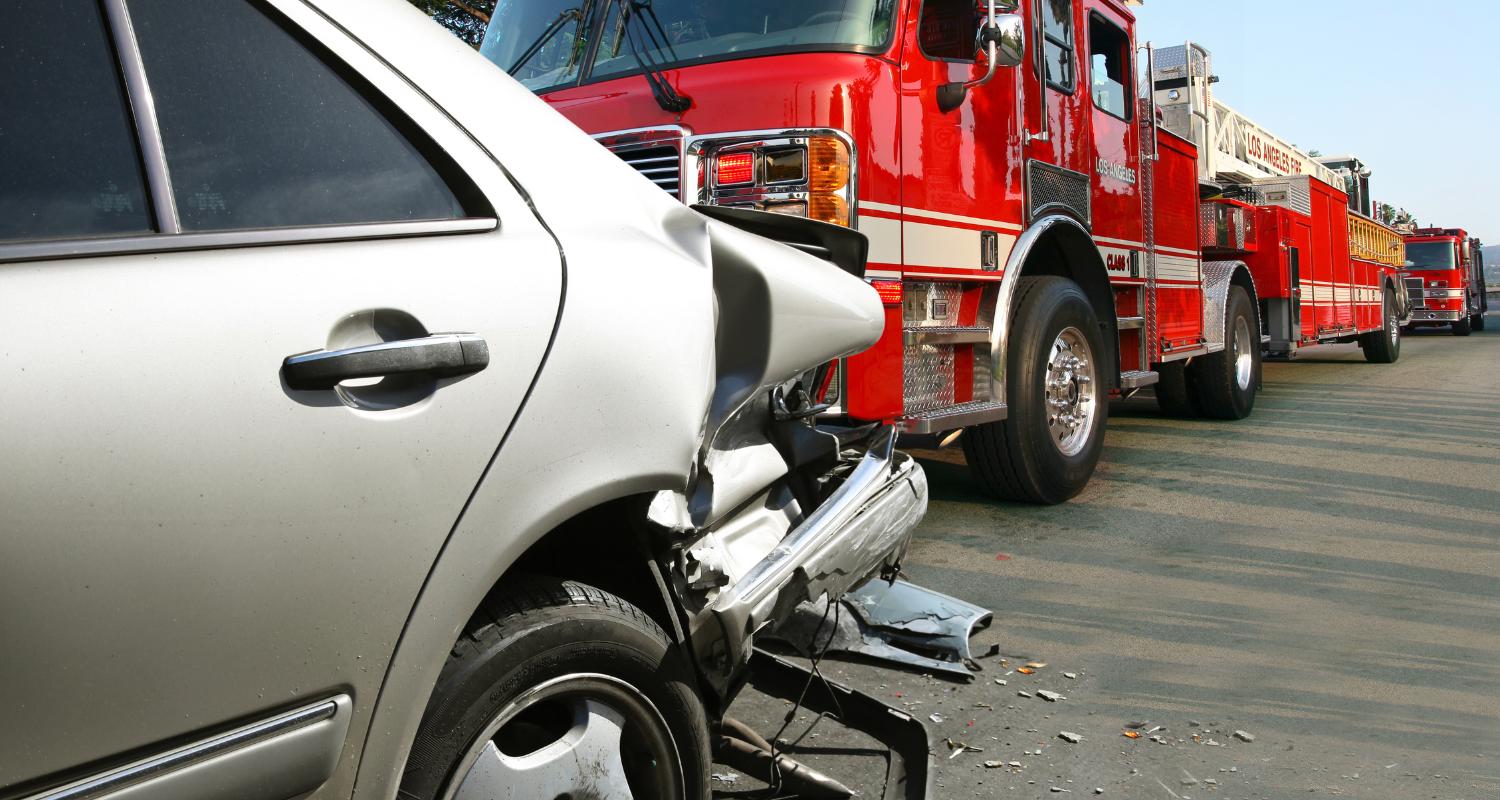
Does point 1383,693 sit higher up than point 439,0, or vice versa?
point 439,0

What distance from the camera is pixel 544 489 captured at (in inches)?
75.0

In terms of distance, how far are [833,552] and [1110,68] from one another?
547 centimetres

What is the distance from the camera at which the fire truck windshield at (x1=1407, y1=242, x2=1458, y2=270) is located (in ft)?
91.5

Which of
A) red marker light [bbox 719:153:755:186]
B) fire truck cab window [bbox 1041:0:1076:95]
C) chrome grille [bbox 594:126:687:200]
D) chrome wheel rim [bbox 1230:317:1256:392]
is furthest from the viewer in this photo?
chrome wheel rim [bbox 1230:317:1256:392]

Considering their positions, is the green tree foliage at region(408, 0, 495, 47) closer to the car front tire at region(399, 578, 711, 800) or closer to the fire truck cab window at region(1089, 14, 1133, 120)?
the fire truck cab window at region(1089, 14, 1133, 120)

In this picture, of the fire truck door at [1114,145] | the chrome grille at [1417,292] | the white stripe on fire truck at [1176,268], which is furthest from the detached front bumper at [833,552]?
the chrome grille at [1417,292]

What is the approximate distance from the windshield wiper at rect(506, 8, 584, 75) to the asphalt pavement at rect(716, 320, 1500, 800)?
288 cm

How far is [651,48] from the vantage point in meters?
5.54

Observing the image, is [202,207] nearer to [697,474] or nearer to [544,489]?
[544,489]

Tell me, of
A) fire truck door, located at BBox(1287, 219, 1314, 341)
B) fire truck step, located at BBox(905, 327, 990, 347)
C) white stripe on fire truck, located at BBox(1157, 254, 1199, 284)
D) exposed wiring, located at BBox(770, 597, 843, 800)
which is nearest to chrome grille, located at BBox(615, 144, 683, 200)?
fire truck step, located at BBox(905, 327, 990, 347)

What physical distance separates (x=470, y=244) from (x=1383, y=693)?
3098mm

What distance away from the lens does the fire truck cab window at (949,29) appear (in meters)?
5.55

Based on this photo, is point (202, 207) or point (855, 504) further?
point (855, 504)

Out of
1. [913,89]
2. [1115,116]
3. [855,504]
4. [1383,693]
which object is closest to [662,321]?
[855,504]
